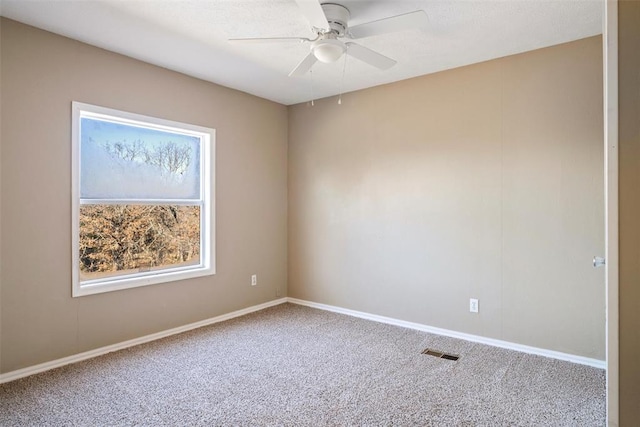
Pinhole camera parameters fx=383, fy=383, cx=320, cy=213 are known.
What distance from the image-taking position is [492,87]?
132 inches

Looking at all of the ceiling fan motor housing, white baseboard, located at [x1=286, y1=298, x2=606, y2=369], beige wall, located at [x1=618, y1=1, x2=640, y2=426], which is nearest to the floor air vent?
white baseboard, located at [x1=286, y1=298, x2=606, y2=369]

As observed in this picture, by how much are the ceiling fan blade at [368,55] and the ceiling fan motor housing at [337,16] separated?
0.35ft

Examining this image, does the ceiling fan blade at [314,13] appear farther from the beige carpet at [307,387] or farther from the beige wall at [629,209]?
the beige carpet at [307,387]

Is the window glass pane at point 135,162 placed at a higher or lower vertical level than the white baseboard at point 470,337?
higher

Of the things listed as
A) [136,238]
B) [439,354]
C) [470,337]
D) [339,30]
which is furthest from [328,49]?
[470,337]

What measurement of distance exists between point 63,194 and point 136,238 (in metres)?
0.75

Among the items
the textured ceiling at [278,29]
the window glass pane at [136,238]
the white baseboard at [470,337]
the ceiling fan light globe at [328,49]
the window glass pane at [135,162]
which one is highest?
the textured ceiling at [278,29]

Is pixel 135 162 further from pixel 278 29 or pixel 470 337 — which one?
pixel 470 337

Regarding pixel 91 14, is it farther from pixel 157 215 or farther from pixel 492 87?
pixel 492 87

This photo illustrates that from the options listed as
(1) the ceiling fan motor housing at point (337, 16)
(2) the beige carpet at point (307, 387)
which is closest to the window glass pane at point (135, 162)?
(2) the beige carpet at point (307, 387)

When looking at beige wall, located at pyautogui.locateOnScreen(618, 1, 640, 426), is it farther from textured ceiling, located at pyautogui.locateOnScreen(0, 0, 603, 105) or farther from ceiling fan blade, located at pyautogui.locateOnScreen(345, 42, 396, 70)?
ceiling fan blade, located at pyautogui.locateOnScreen(345, 42, 396, 70)

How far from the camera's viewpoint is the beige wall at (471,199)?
298 centimetres

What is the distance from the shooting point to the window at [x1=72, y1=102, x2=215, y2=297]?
124 inches

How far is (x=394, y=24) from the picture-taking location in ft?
7.52
